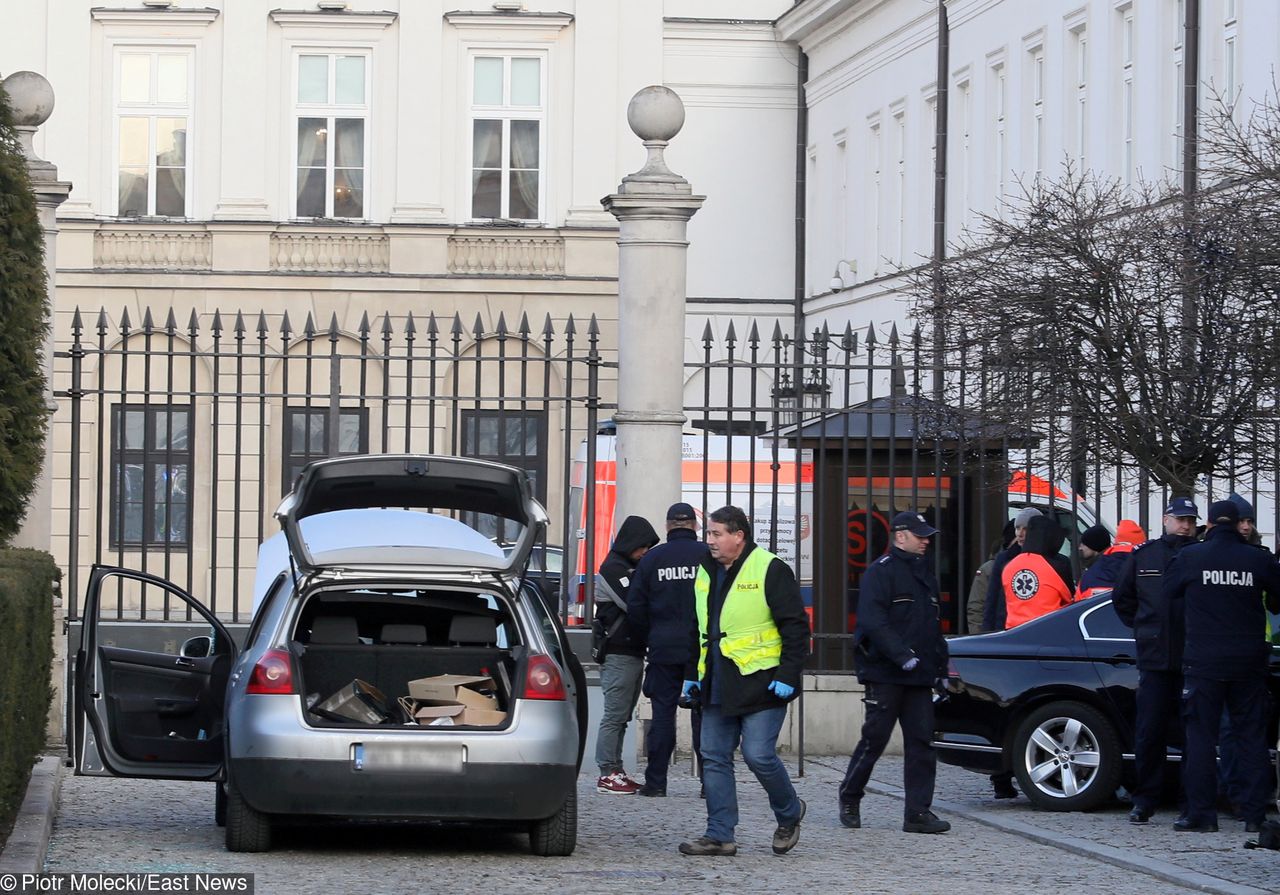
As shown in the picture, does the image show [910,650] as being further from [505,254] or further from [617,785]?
[505,254]

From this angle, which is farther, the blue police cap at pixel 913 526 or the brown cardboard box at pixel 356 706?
the blue police cap at pixel 913 526

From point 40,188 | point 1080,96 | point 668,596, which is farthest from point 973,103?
point 668,596

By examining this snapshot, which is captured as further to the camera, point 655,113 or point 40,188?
point 655,113

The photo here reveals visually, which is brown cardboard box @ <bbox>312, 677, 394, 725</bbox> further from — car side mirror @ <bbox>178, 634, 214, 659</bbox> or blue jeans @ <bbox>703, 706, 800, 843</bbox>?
blue jeans @ <bbox>703, 706, 800, 843</bbox>

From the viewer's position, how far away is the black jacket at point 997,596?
52.7 ft

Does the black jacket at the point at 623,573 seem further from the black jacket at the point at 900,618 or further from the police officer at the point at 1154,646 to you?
the police officer at the point at 1154,646

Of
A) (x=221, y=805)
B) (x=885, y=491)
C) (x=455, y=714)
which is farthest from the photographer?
(x=885, y=491)

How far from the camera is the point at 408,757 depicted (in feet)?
35.5

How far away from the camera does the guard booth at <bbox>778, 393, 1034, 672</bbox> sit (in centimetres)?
1667

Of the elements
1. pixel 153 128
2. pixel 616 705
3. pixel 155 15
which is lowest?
pixel 616 705

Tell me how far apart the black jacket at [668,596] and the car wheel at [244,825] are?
3421mm

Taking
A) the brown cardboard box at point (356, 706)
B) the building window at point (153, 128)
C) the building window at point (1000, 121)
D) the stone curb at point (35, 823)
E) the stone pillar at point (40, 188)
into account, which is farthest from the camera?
the building window at point (153, 128)

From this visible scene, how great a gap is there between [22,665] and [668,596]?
451 centimetres

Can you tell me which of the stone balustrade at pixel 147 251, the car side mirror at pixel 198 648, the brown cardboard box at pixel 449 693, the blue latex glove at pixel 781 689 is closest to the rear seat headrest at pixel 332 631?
the brown cardboard box at pixel 449 693
